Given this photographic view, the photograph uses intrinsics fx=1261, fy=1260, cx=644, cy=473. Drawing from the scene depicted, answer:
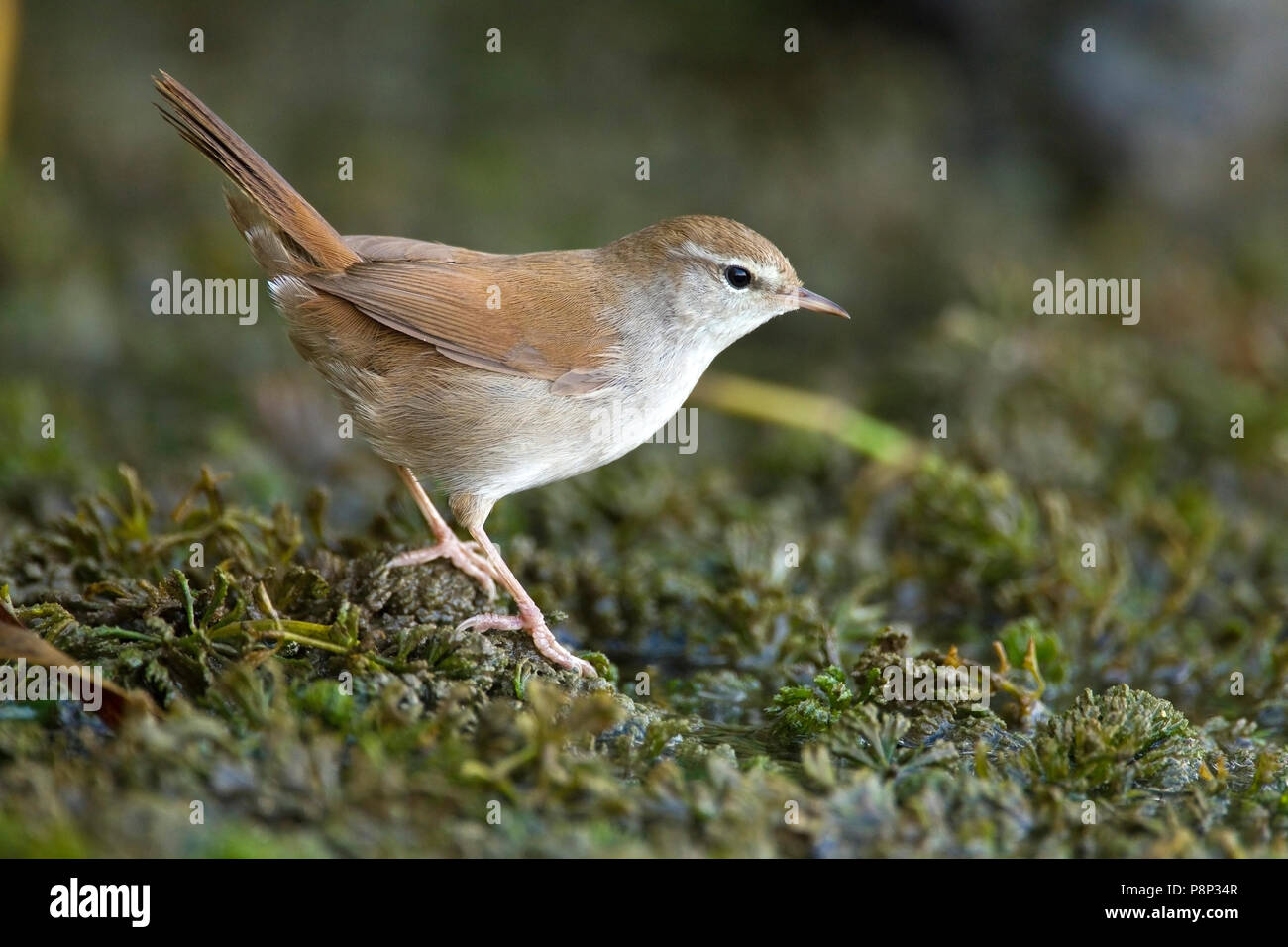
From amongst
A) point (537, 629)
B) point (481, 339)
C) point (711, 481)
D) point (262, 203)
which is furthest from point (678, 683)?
point (262, 203)

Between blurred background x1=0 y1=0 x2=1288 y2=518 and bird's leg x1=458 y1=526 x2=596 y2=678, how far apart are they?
6.34ft

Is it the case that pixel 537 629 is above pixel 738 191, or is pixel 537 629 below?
below

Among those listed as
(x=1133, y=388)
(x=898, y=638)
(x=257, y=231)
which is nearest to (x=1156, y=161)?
(x=1133, y=388)

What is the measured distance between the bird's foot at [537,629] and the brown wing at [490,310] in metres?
0.79

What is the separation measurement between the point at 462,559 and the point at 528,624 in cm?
51

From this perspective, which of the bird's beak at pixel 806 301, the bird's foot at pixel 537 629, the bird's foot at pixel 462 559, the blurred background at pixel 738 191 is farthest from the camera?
the blurred background at pixel 738 191

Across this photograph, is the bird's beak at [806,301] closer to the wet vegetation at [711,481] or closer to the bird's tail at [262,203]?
the wet vegetation at [711,481]

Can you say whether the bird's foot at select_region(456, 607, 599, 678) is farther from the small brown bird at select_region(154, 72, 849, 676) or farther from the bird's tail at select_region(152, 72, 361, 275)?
the bird's tail at select_region(152, 72, 361, 275)

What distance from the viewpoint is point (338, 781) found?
3264 mm

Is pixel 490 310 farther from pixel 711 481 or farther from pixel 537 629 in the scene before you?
pixel 711 481

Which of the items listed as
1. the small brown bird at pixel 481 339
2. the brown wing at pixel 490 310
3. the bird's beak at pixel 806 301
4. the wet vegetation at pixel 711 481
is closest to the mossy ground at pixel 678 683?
the wet vegetation at pixel 711 481

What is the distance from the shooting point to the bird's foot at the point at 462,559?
4.63 meters

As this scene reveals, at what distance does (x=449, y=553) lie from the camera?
469 cm

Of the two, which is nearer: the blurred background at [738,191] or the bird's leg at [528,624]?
the bird's leg at [528,624]
